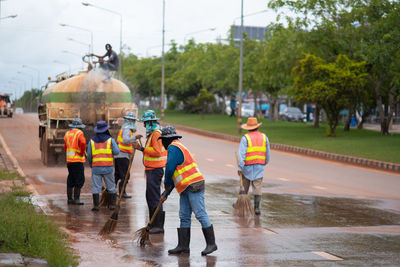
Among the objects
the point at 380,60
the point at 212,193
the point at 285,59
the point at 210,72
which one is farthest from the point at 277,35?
the point at 212,193

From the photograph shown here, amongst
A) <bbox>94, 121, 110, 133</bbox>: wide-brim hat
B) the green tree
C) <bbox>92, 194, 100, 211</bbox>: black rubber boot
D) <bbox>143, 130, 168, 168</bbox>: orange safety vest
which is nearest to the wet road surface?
<bbox>92, 194, 100, 211</bbox>: black rubber boot

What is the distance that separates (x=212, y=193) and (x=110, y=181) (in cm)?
313

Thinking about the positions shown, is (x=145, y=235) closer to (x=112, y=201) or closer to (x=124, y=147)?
(x=112, y=201)

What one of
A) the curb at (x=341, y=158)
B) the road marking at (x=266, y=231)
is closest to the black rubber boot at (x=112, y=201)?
the road marking at (x=266, y=231)

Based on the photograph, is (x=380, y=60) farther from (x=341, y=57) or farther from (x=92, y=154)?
(x=92, y=154)

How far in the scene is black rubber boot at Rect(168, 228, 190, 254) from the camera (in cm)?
779

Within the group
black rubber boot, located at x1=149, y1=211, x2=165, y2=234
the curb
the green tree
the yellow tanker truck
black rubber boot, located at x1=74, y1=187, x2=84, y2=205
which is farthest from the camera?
the green tree

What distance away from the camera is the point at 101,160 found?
11.0 metres

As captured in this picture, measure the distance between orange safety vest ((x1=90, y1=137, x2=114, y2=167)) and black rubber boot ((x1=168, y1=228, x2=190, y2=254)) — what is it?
3.51 meters

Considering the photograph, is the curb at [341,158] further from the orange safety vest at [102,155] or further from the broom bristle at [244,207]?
the orange safety vest at [102,155]

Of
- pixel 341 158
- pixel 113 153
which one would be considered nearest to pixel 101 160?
pixel 113 153

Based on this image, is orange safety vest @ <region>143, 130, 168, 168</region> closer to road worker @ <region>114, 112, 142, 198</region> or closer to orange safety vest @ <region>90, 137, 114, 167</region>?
orange safety vest @ <region>90, 137, 114, 167</region>

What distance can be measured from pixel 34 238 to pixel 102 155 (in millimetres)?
3751

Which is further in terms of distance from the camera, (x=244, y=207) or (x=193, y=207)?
(x=244, y=207)
